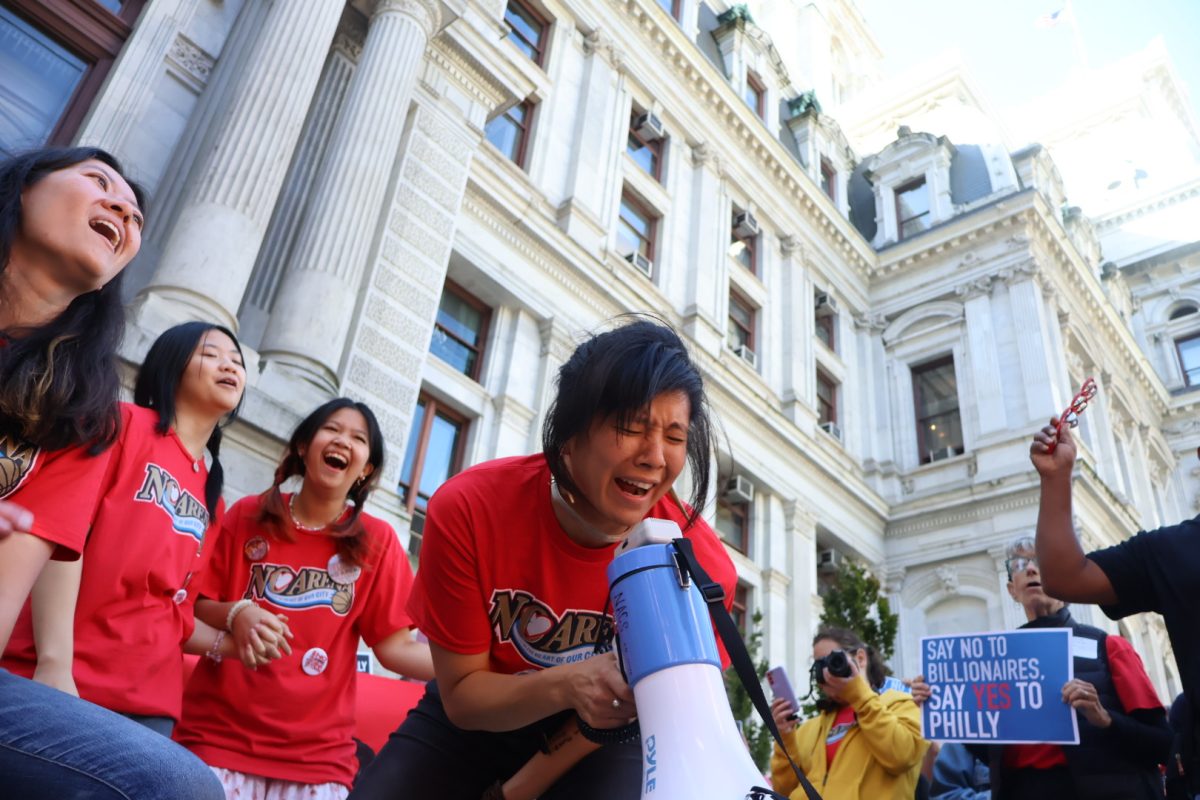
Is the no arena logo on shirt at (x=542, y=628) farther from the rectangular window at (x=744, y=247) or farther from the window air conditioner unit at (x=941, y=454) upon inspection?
the window air conditioner unit at (x=941, y=454)

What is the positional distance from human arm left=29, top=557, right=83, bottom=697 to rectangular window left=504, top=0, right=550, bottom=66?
1538 centimetres

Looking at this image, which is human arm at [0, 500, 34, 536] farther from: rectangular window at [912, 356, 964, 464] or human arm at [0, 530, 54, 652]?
rectangular window at [912, 356, 964, 464]

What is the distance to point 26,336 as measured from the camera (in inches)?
76.0

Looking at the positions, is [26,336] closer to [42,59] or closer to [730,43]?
[42,59]

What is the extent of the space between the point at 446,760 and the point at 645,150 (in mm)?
17911

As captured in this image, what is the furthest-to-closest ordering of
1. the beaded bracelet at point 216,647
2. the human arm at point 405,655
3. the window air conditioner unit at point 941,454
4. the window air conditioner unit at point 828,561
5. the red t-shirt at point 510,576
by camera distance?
the window air conditioner unit at point 941,454 < the window air conditioner unit at point 828,561 < the human arm at point 405,655 < the beaded bracelet at point 216,647 < the red t-shirt at point 510,576

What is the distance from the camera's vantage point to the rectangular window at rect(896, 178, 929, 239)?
24.9 metres

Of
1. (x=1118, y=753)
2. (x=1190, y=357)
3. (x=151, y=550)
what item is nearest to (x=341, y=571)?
(x=151, y=550)

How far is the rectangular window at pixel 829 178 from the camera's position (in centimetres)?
2527

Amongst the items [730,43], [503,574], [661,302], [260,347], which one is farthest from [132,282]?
[730,43]

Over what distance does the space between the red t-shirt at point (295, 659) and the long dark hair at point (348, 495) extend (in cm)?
4

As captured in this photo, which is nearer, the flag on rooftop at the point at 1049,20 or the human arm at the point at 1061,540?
the human arm at the point at 1061,540

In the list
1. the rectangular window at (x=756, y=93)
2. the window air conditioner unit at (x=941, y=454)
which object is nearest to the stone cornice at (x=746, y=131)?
the rectangular window at (x=756, y=93)

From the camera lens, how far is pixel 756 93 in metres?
24.0
